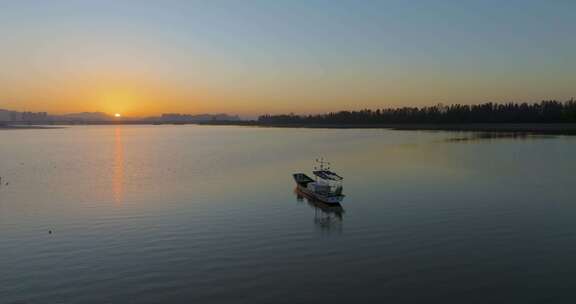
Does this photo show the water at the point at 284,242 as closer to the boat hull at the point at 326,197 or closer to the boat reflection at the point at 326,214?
the boat reflection at the point at 326,214

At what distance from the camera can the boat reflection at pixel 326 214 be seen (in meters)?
28.5

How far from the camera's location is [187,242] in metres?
24.7

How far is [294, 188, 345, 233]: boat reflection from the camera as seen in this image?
28484 millimetres

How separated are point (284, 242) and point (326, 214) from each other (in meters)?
8.42

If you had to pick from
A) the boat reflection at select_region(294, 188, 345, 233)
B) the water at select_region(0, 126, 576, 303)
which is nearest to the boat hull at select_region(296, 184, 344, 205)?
the boat reflection at select_region(294, 188, 345, 233)

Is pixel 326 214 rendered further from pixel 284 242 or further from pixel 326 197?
pixel 284 242

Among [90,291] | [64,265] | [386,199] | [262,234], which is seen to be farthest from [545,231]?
[64,265]

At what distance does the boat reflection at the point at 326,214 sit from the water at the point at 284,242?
0.22m

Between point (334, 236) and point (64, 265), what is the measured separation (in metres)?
14.7

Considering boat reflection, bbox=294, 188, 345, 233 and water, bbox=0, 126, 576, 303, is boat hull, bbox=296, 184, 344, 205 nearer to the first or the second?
boat reflection, bbox=294, 188, 345, 233

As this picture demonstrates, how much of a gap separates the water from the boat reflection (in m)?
0.22

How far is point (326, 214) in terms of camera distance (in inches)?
1276

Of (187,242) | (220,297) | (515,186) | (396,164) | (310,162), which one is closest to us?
(220,297)

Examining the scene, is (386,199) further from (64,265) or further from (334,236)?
(64,265)
